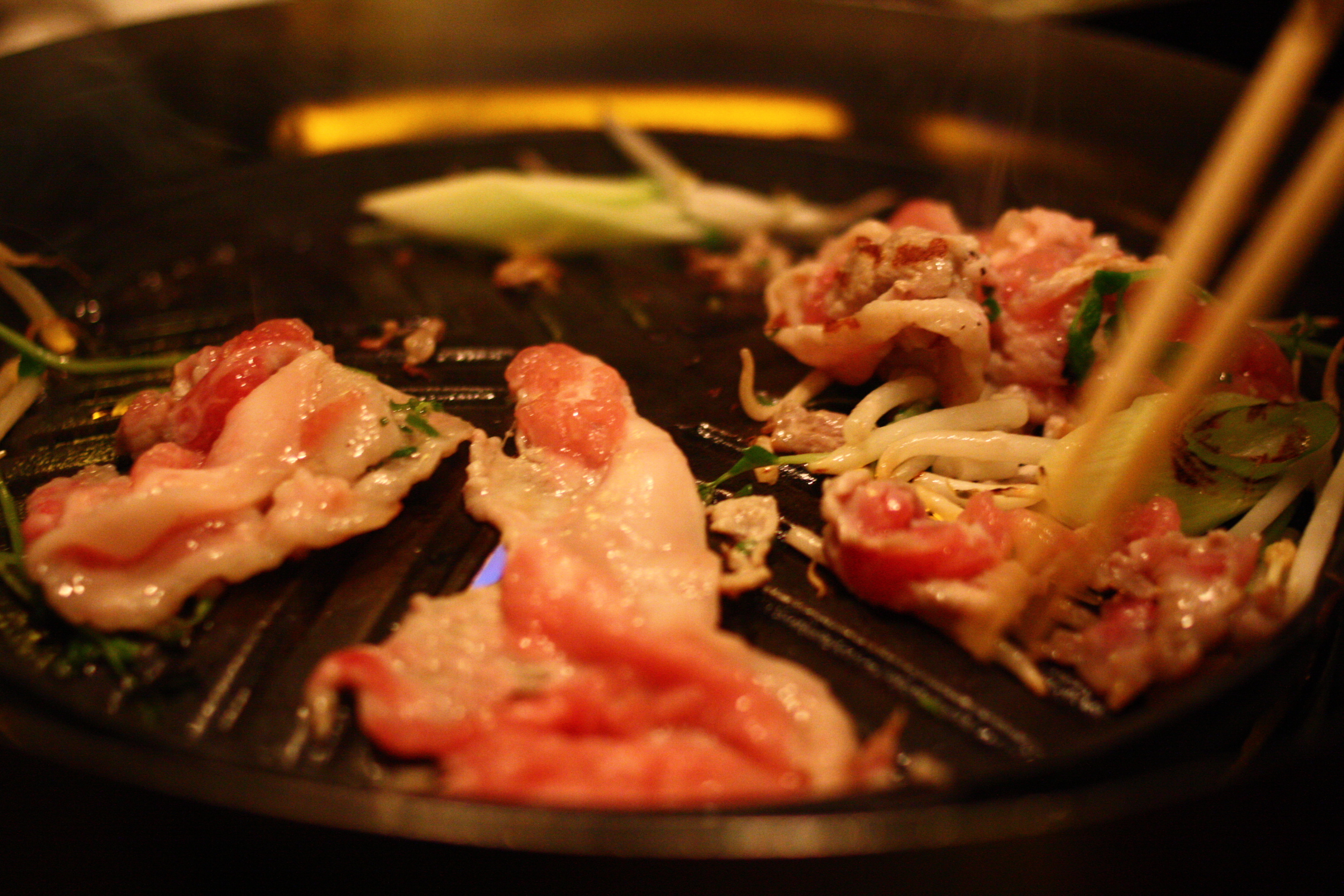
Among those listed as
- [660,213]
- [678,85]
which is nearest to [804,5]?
[678,85]

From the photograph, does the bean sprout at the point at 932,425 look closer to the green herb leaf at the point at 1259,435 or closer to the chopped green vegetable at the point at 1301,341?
the green herb leaf at the point at 1259,435

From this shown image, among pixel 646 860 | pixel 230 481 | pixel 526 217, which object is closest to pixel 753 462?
pixel 646 860

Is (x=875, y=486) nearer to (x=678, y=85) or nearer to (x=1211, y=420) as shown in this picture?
(x=1211, y=420)

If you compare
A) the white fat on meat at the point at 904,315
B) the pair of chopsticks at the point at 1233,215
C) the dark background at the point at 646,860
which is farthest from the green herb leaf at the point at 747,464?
the dark background at the point at 646,860

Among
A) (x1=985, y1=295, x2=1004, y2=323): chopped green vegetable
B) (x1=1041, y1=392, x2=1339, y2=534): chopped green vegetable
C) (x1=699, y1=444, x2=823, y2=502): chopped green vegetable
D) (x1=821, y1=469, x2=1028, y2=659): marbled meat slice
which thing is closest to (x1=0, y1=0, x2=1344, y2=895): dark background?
(x1=821, y1=469, x2=1028, y2=659): marbled meat slice

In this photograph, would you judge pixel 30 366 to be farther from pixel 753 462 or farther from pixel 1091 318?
pixel 1091 318

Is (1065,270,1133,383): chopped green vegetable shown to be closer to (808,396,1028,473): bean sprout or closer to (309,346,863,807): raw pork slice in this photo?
(808,396,1028,473): bean sprout
